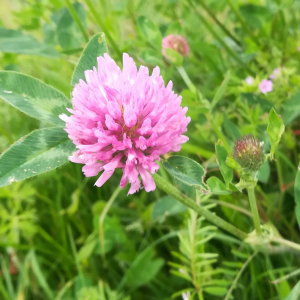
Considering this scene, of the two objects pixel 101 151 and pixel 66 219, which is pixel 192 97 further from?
pixel 66 219

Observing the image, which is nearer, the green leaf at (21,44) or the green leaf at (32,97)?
the green leaf at (32,97)

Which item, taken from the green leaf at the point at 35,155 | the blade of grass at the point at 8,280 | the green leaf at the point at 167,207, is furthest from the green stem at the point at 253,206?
the blade of grass at the point at 8,280

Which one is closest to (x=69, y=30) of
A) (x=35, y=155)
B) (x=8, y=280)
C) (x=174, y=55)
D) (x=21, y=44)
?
(x=21, y=44)

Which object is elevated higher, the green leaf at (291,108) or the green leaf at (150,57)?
the green leaf at (150,57)

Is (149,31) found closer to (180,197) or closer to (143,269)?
(180,197)

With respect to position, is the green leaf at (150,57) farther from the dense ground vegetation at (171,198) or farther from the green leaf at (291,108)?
the green leaf at (291,108)

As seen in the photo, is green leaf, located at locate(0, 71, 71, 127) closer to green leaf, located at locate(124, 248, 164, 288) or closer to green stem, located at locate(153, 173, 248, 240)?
green stem, located at locate(153, 173, 248, 240)

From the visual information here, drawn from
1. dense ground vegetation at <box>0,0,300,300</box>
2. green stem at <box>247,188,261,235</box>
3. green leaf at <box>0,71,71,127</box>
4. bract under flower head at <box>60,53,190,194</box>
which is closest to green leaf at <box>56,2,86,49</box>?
dense ground vegetation at <box>0,0,300,300</box>
